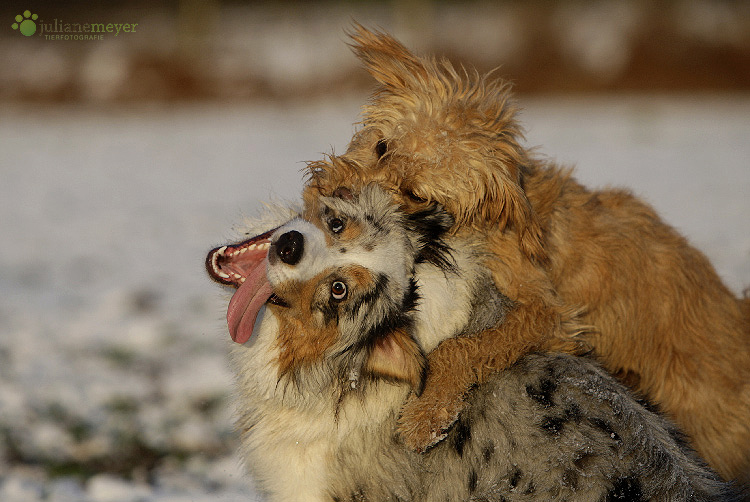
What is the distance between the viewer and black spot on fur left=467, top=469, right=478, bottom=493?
377 cm

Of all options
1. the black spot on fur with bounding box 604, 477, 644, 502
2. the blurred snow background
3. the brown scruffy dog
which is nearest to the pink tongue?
the blurred snow background

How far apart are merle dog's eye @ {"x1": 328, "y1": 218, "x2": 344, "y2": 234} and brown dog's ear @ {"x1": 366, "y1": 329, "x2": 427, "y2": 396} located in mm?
575

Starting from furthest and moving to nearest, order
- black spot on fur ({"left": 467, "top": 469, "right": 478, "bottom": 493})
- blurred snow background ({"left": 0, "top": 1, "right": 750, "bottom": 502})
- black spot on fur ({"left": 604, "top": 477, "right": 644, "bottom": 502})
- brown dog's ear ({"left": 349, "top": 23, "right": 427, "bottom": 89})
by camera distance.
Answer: blurred snow background ({"left": 0, "top": 1, "right": 750, "bottom": 502}), brown dog's ear ({"left": 349, "top": 23, "right": 427, "bottom": 89}), black spot on fur ({"left": 467, "top": 469, "right": 478, "bottom": 493}), black spot on fur ({"left": 604, "top": 477, "right": 644, "bottom": 502})

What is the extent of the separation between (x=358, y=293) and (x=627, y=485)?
152 cm

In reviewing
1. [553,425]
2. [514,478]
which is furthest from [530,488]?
[553,425]

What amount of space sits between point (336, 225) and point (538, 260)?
105 centimetres

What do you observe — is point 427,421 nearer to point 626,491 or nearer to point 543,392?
point 543,392

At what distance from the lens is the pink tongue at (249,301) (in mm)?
4016

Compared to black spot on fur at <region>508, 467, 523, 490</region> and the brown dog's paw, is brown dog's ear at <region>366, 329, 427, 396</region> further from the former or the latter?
black spot on fur at <region>508, 467, 523, 490</region>

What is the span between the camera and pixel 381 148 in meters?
4.21

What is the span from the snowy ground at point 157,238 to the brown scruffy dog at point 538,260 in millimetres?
897

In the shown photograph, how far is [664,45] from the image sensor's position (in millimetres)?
22172

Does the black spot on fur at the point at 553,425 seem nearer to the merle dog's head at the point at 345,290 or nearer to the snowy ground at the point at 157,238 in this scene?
the merle dog's head at the point at 345,290

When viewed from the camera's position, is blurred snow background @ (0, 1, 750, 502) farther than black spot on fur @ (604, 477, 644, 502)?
Yes
